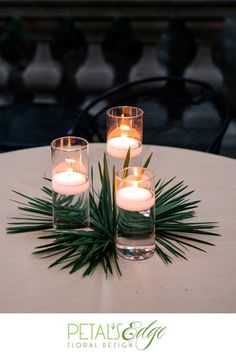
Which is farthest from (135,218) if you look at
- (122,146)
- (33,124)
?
(33,124)

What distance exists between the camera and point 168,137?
2887mm

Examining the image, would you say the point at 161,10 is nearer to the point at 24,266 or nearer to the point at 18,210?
the point at 18,210

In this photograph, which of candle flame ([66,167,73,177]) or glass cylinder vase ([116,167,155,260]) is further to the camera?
candle flame ([66,167,73,177])

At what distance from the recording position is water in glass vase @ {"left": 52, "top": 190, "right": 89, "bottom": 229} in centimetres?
175

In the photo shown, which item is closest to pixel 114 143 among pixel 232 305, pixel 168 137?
pixel 232 305

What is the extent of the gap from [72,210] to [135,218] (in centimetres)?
17

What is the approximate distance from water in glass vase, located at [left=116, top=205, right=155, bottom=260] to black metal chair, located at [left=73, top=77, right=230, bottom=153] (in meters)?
1.14

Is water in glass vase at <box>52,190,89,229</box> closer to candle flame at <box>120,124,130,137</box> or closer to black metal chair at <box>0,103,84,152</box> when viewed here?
candle flame at <box>120,124,130,137</box>

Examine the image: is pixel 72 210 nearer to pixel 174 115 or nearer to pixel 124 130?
pixel 124 130

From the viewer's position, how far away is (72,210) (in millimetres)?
1746

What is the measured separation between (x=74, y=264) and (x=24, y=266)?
0.10 metres

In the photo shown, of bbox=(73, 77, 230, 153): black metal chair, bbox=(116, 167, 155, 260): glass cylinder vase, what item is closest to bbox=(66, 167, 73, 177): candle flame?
bbox=(116, 167, 155, 260): glass cylinder vase
